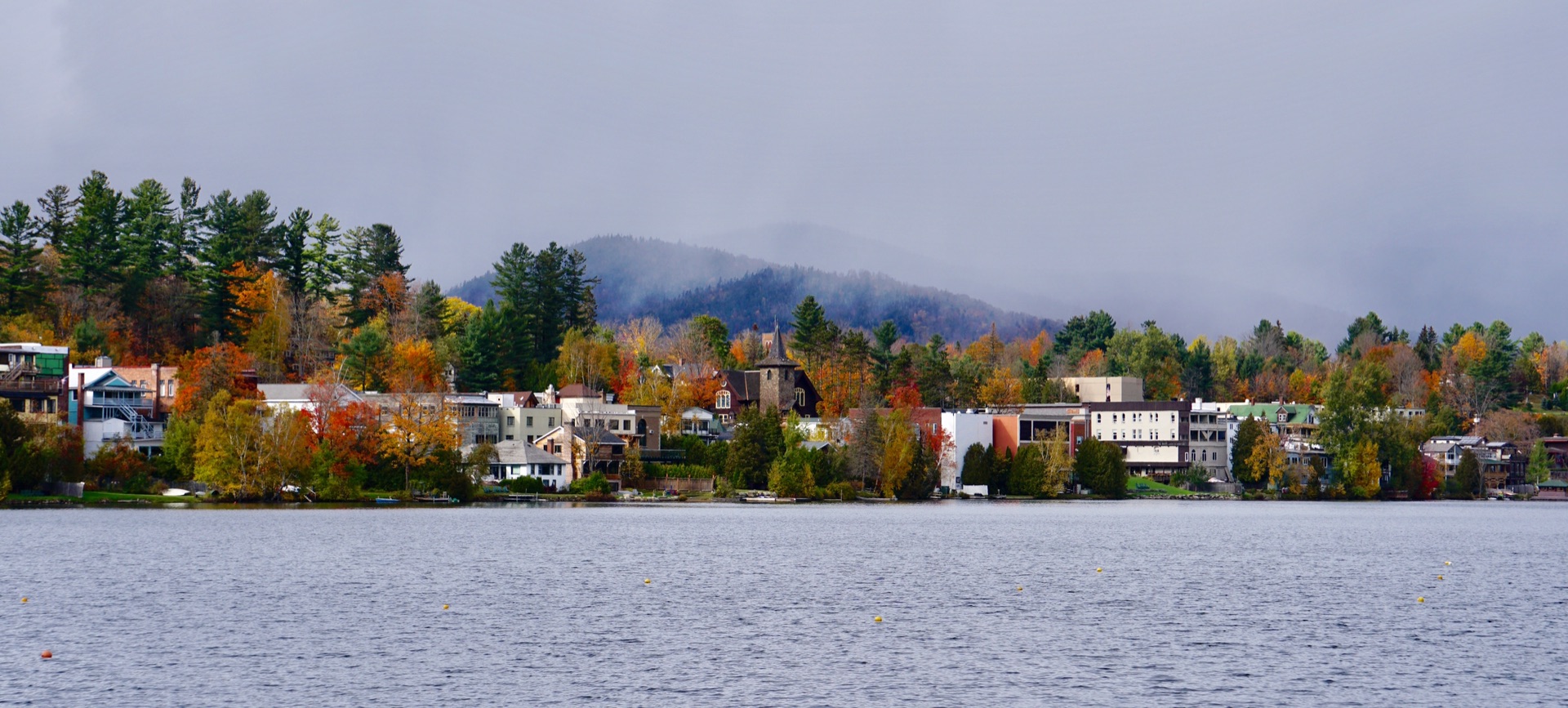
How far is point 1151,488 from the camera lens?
508ft

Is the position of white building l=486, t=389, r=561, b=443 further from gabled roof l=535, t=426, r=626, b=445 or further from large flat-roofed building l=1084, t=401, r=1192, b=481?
large flat-roofed building l=1084, t=401, r=1192, b=481

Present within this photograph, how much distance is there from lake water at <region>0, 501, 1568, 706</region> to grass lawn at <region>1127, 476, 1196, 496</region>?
224ft

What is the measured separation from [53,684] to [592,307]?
491 ft

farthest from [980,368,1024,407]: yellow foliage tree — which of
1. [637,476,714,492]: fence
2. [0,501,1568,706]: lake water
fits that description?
[0,501,1568,706]: lake water

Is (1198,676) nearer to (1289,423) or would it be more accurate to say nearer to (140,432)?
(140,432)

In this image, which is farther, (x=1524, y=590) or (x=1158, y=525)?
(x=1158, y=525)

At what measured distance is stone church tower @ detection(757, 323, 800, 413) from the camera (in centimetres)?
16312

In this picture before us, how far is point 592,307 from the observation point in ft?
591

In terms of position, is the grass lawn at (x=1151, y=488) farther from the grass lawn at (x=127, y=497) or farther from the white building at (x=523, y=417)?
the grass lawn at (x=127, y=497)

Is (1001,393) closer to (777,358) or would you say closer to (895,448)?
(777,358)

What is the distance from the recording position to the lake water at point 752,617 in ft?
107

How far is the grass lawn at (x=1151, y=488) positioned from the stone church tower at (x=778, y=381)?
37667mm

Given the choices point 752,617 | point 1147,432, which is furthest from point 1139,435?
point 752,617

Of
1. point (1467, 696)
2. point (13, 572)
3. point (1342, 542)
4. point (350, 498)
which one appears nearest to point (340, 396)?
point (350, 498)
